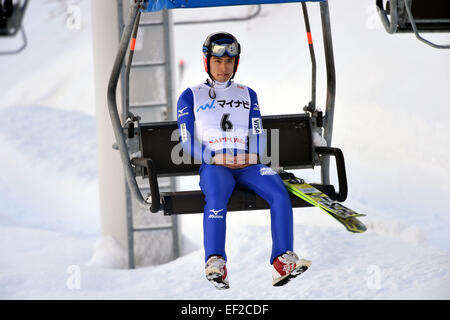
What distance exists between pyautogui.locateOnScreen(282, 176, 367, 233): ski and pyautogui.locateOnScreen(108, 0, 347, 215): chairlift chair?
0.07 meters

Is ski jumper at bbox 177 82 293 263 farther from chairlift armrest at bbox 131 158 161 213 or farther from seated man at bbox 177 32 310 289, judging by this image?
chairlift armrest at bbox 131 158 161 213

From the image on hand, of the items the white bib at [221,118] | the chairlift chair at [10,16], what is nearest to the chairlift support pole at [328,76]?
the white bib at [221,118]

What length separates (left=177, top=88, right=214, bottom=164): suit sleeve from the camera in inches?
153

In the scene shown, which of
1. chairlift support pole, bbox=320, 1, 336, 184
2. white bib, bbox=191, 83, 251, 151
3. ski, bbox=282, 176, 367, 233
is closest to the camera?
ski, bbox=282, 176, 367, 233

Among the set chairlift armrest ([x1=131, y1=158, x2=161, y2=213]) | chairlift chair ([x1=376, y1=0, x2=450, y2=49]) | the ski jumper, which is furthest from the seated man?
chairlift chair ([x1=376, y1=0, x2=450, y2=49])

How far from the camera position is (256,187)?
12.1ft

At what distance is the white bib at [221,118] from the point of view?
13.0 feet

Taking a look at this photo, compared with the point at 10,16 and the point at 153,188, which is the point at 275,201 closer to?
the point at 153,188

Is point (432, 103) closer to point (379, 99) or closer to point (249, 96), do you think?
point (379, 99)

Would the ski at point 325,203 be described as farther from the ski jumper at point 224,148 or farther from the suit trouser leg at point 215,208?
the suit trouser leg at point 215,208

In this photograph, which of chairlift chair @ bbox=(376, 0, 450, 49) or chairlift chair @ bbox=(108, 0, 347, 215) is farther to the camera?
chairlift chair @ bbox=(376, 0, 450, 49)

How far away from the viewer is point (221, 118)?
13.1ft
